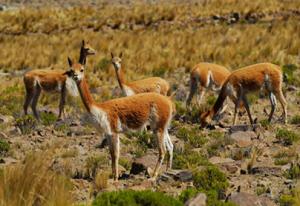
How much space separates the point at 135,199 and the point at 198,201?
68cm

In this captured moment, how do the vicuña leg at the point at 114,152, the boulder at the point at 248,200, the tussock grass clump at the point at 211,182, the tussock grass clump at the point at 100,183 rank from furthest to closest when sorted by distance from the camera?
the vicuña leg at the point at 114,152 → the tussock grass clump at the point at 100,183 → the tussock grass clump at the point at 211,182 → the boulder at the point at 248,200

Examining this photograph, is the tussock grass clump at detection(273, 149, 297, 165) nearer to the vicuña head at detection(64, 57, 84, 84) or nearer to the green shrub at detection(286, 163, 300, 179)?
the green shrub at detection(286, 163, 300, 179)

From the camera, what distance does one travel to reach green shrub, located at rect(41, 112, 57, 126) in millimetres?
13850

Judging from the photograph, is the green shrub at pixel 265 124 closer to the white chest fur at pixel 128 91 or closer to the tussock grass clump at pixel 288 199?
the white chest fur at pixel 128 91

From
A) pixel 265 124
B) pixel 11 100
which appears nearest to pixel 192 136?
pixel 265 124

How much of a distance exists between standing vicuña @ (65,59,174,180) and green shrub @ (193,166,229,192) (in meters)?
0.83

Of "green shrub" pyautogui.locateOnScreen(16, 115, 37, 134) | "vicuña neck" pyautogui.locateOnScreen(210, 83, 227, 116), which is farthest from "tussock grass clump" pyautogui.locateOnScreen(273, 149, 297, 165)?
"green shrub" pyautogui.locateOnScreen(16, 115, 37, 134)

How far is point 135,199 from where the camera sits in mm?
6656

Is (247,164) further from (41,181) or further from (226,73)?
(226,73)

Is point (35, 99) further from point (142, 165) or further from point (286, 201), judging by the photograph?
point (286, 201)

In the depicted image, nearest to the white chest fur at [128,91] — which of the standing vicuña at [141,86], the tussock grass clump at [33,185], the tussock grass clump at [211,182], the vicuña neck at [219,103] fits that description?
the standing vicuña at [141,86]

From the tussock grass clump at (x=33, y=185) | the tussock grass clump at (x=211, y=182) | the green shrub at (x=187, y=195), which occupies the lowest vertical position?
the tussock grass clump at (x=211, y=182)

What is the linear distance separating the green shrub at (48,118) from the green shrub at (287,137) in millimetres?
5158

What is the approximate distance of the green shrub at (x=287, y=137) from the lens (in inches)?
440
